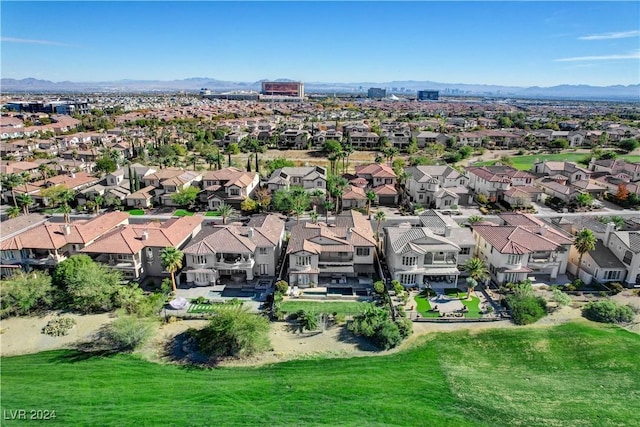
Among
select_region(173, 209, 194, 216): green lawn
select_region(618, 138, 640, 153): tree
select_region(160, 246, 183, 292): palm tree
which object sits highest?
select_region(618, 138, 640, 153): tree

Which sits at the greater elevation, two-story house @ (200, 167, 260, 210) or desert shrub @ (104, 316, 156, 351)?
two-story house @ (200, 167, 260, 210)

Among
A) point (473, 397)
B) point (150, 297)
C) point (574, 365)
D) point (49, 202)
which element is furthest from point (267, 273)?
point (49, 202)

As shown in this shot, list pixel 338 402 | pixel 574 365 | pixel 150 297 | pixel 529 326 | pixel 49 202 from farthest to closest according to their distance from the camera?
pixel 49 202, pixel 150 297, pixel 529 326, pixel 574 365, pixel 338 402

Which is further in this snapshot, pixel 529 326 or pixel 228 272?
pixel 228 272

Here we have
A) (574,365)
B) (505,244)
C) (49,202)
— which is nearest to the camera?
(574,365)

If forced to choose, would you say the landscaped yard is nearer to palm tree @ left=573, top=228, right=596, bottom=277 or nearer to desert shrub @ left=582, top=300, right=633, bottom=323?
desert shrub @ left=582, top=300, right=633, bottom=323

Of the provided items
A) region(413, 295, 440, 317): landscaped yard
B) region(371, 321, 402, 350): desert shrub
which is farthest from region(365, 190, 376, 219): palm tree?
region(371, 321, 402, 350): desert shrub

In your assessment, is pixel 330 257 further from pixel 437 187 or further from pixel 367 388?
Answer: pixel 437 187

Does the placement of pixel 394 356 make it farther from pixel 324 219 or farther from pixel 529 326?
pixel 324 219
